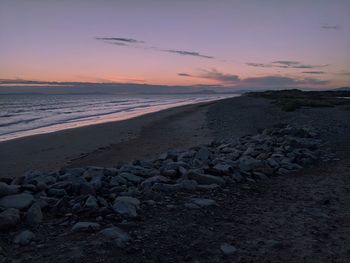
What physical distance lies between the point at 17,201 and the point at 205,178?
3.08 m

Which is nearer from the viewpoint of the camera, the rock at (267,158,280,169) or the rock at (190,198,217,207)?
the rock at (190,198,217,207)

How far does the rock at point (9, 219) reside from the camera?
13.8 ft

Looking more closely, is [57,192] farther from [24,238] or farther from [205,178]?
[205,178]

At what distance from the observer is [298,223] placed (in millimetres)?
4742

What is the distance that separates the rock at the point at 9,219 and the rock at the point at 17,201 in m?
0.34

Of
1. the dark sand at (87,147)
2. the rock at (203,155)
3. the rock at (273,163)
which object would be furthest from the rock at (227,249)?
the dark sand at (87,147)

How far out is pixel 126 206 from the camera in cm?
482

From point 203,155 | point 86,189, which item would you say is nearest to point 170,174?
point 86,189

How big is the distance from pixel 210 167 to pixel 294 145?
3.87 m

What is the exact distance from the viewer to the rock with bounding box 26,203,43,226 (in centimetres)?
443

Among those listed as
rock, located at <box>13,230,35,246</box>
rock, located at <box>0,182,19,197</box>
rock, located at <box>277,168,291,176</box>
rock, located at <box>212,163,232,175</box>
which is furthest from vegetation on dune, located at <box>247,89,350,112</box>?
rock, located at <box>13,230,35,246</box>

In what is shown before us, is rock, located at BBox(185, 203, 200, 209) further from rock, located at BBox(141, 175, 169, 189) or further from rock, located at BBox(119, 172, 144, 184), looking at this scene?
rock, located at BBox(119, 172, 144, 184)

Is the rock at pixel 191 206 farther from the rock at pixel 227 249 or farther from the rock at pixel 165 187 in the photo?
the rock at pixel 227 249

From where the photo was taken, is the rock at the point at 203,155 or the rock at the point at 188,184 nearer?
the rock at the point at 188,184
